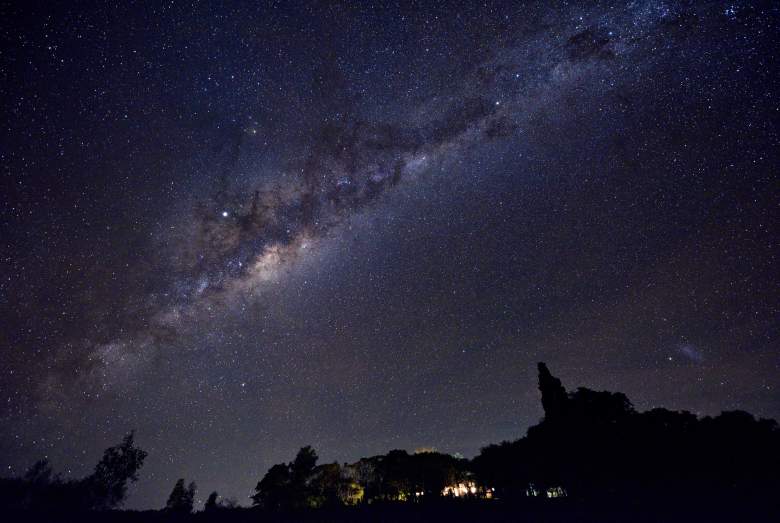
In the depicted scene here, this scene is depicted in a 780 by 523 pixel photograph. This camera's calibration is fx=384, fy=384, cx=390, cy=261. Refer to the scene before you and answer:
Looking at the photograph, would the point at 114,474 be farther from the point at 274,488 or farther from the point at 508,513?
the point at 508,513

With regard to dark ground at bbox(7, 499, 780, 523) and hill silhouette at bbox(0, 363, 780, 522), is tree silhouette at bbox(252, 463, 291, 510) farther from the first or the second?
dark ground at bbox(7, 499, 780, 523)

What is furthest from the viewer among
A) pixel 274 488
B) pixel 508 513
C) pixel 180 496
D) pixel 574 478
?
pixel 180 496

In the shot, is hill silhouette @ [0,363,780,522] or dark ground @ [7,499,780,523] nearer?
dark ground @ [7,499,780,523]

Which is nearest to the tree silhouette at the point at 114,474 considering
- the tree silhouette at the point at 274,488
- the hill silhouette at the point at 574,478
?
the hill silhouette at the point at 574,478

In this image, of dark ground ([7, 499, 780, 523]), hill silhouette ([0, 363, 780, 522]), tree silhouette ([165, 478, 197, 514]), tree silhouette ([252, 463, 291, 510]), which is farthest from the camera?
tree silhouette ([165, 478, 197, 514])

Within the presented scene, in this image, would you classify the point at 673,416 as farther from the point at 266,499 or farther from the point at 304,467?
the point at 266,499

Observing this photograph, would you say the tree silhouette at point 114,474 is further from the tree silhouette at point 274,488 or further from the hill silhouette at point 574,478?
the tree silhouette at point 274,488

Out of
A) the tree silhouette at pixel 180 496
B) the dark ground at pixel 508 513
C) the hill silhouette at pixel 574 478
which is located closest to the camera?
the dark ground at pixel 508 513

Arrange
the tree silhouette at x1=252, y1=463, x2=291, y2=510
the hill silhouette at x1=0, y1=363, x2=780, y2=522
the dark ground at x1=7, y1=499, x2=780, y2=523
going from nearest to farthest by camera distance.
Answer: the dark ground at x1=7, y1=499, x2=780, y2=523, the hill silhouette at x1=0, y1=363, x2=780, y2=522, the tree silhouette at x1=252, y1=463, x2=291, y2=510

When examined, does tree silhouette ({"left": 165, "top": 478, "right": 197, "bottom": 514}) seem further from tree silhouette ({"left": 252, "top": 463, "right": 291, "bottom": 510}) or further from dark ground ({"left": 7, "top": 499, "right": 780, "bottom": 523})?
dark ground ({"left": 7, "top": 499, "right": 780, "bottom": 523})

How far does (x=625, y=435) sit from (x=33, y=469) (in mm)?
90702

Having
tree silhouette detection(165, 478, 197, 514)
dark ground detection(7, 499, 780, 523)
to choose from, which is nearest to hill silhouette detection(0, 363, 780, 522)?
dark ground detection(7, 499, 780, 523)

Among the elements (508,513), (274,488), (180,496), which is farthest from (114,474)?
(508,513)

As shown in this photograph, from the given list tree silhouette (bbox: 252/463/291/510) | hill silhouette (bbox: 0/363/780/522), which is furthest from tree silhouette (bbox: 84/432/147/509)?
tree silhouette (bbox: 252/463/291/510)
